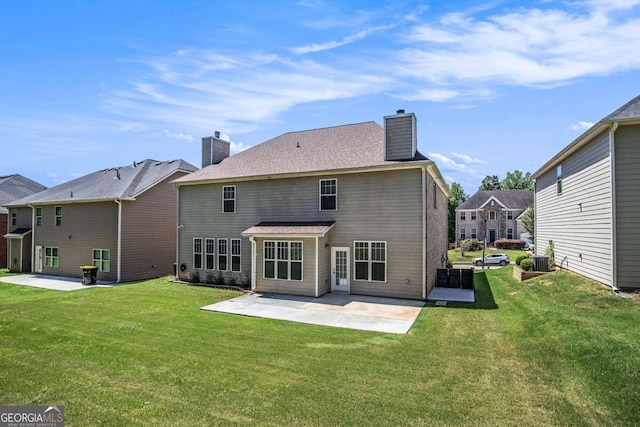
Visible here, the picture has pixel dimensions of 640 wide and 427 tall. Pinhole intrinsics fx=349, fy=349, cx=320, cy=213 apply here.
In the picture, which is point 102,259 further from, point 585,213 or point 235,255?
point 585,213

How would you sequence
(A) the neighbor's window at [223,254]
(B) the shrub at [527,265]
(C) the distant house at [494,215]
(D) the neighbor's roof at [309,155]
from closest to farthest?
(D) the neighbor's roof at [309,155] < (B) the shrub at [527,265] < (A) the neighbor's window at [223,254] < (C) the distant house at [494,215]

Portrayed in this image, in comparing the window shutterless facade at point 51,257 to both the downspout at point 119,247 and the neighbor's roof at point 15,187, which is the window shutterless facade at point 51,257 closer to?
the downspout at point 119,247

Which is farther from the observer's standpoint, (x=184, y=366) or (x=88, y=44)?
(x=88, y=44)

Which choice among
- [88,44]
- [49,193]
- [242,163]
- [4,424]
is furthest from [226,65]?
[49,193]

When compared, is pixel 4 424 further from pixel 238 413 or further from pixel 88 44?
pixel 88 44

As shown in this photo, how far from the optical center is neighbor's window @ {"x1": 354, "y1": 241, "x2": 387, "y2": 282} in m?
13.6

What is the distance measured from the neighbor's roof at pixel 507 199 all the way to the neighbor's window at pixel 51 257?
49.3 metres

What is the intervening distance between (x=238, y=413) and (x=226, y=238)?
12735 mm

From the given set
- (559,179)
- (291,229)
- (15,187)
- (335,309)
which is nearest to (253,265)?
(291,229)

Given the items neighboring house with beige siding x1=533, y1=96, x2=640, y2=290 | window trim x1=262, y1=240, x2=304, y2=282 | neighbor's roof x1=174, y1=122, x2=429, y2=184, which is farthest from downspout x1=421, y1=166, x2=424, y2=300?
neighboring house with beige siding x1=533, y1=96, x2=640, y2=290

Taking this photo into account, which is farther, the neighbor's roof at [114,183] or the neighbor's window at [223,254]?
the neighbor's roof at [114,183]

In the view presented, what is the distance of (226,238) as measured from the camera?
17.1 meters

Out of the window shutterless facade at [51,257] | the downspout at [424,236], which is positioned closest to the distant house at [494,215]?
the downspout at [424,236]

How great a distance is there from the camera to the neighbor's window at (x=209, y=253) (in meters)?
17.5
